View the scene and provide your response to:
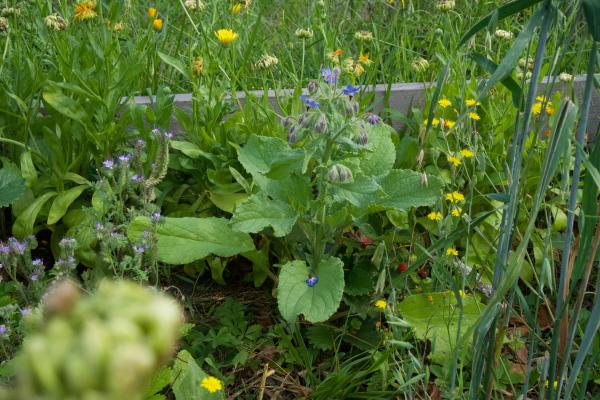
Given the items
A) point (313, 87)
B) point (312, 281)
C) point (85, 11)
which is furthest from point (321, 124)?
point (85, 11)

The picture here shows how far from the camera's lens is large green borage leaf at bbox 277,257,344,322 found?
1690mm

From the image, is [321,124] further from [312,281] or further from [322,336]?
[322,336]

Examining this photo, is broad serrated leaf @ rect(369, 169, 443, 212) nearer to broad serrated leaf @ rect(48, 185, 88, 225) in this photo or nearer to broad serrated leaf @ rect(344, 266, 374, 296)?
broad serrated leaf @ rect(344, 266, 374, 296)

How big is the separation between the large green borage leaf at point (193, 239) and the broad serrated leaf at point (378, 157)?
1.31 ft

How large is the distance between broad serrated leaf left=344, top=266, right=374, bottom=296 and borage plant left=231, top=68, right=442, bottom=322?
0.31 ft

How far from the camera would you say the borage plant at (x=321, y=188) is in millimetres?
1714

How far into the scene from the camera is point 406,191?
194cm

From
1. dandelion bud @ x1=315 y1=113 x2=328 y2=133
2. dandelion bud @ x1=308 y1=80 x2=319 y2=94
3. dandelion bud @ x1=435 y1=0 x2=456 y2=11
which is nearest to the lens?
dandelion bud @ x1=315 y1=113 x2=328 y2=133

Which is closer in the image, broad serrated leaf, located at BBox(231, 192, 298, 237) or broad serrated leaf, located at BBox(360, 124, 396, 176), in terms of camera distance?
broad serrated leaf, located at BBox(231, 192, 298, 237)

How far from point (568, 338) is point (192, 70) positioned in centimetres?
155

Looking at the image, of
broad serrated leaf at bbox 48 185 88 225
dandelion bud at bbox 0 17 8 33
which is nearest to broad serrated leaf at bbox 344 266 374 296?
broad serrated leaf at bbox 48 185 88 225

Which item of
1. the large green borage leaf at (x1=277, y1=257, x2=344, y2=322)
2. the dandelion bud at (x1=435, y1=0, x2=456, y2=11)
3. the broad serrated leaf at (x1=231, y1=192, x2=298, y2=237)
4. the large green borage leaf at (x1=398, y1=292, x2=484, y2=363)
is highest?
the dandelion bud at (x1=435, y1=0, x2=456, y2=11)

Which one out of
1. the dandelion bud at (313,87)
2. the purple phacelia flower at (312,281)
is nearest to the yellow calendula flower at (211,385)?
the purple phacelia flower at (312,281)

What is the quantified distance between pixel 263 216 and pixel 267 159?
0.22 meters
